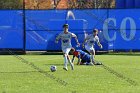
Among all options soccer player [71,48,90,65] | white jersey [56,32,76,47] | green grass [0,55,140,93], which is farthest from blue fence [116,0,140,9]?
green grass [0,55,140,93]

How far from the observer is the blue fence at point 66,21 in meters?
38.8

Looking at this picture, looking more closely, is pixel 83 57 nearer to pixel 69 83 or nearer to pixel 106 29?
pixel 69 83

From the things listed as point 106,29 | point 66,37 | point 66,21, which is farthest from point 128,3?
point 66,37

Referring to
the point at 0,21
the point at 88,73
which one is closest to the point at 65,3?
the point at 0,21

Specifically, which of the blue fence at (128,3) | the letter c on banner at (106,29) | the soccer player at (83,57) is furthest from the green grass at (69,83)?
the blue fence at (128,3)

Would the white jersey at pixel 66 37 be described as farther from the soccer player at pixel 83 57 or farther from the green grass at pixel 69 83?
the soccer player at pixel 83 57

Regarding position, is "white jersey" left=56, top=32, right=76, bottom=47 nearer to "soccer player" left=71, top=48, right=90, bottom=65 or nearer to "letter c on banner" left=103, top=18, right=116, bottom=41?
"soccer player" left=71, top=48, right=90, bottom=65

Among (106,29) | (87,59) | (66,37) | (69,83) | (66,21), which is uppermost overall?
(66,37)

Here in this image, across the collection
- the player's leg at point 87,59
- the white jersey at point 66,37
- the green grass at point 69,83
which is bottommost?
the player's leg at point 87,59

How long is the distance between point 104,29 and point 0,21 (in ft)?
27.0

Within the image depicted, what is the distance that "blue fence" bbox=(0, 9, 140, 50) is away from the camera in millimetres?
38844

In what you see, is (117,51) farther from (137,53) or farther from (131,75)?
(131,75)

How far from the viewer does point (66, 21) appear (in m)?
39.4

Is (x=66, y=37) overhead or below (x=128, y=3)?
below
